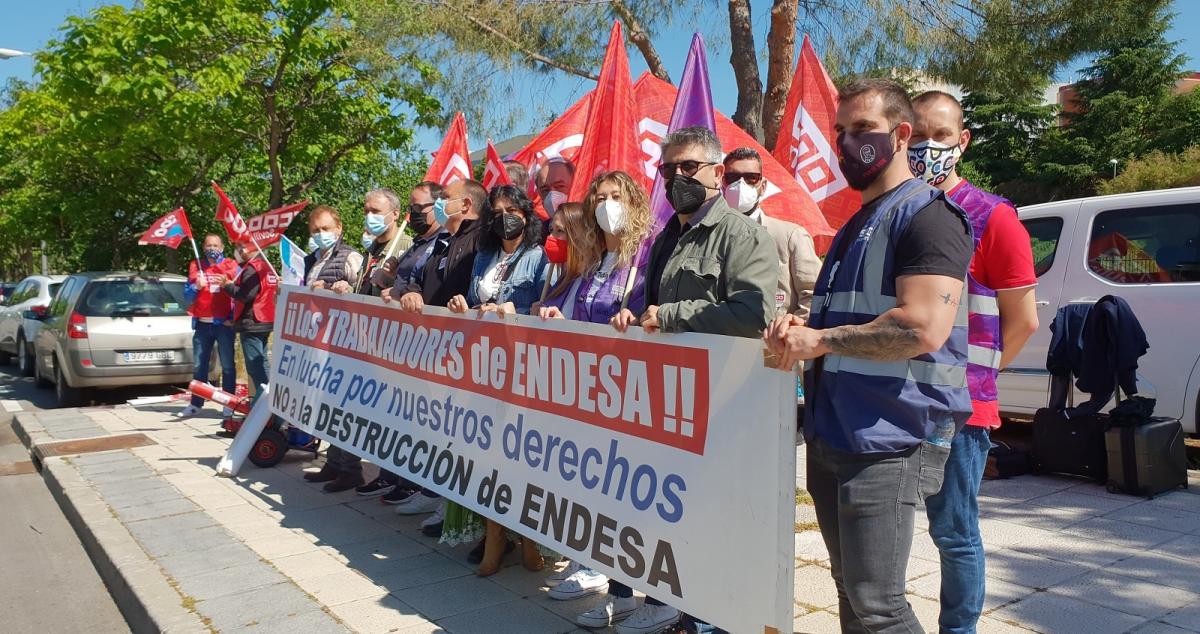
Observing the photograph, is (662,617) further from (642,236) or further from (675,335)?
(642,236)

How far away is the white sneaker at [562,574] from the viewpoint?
13.7 feet

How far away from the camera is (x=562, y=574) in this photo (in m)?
4.36

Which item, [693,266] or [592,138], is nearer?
[693,266]

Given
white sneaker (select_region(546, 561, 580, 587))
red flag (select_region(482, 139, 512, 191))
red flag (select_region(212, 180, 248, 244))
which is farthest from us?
red flag (select_region(212, 180, 248, 244))

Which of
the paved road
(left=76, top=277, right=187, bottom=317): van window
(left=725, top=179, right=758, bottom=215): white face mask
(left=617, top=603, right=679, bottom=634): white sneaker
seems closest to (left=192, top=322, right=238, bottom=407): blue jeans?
(left=76, top=277, right=187, bottom=317): van window

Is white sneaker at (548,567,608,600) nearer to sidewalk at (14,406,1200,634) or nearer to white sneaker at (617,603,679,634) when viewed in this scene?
sidewalk at (14,406,1200,634)

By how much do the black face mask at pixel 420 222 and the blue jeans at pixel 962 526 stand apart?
383cm

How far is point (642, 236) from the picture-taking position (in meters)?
3.81

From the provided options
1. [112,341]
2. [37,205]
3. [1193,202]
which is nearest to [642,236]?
[1193,202]

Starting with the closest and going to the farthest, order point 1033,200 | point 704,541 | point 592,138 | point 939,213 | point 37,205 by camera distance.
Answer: point 939,213 → point 704,541 → point 592,138 → point 37,205 → point 1033,200

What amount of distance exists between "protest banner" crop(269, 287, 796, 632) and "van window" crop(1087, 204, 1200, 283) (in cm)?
463

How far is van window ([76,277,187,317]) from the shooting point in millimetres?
10836

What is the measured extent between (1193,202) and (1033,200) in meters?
38.3

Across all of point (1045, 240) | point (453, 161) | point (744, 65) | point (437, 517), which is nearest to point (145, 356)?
point (453, 161)
